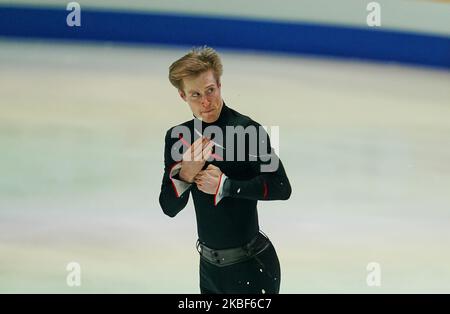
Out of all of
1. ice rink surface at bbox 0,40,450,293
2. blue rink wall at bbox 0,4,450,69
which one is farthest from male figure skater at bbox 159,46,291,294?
blue rink wall at bbox 0,4,450,69

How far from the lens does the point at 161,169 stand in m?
4.11

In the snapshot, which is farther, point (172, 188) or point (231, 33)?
point (231, 33)

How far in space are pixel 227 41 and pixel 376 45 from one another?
1.37 m

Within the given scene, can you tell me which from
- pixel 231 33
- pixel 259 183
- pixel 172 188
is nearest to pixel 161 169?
pixel 172 188

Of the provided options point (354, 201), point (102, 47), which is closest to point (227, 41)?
point (102, 47)

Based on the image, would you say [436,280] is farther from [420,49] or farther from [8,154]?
[420,49]

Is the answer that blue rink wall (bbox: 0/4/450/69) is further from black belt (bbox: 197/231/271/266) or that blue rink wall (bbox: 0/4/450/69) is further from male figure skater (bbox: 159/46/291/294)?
black belt (bbox: 197/231/271/266)

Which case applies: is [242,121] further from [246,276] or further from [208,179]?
[246,276]

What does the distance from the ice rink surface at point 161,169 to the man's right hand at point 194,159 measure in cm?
54

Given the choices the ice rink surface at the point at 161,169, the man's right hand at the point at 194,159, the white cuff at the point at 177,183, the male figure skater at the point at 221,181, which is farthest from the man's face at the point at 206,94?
the ice rink surface at the point at 161,169

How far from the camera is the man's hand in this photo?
2537 millimetres

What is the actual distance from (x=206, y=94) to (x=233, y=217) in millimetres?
442

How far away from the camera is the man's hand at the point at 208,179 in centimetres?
254

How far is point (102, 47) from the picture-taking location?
6535 millimetres
